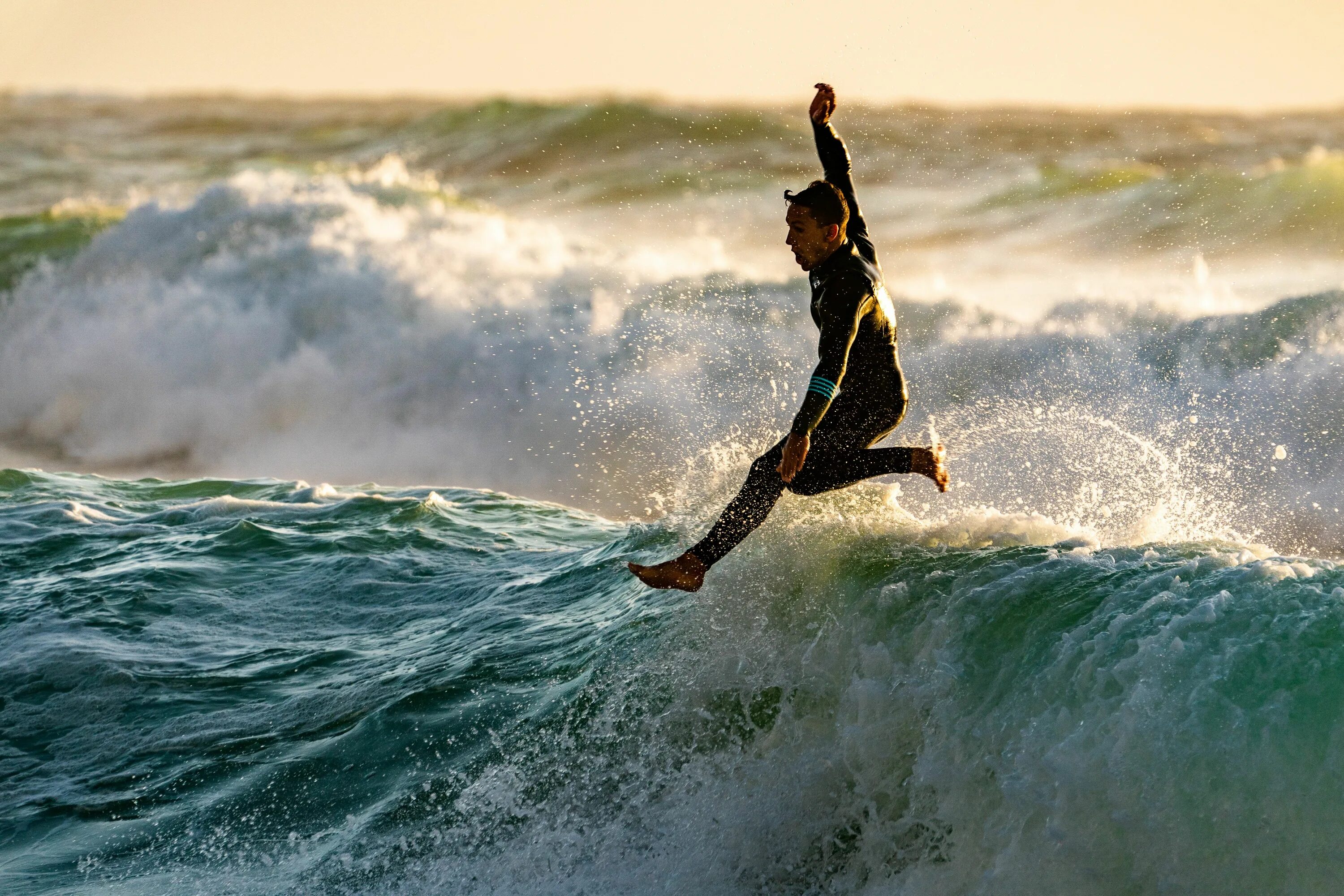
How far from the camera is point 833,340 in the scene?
502 cm

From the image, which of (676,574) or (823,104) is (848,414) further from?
(823,104)

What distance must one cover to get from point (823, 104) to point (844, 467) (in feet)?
5.14

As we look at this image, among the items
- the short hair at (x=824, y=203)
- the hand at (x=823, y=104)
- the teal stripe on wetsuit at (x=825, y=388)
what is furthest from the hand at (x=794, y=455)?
the hand at (x=823, y=104)

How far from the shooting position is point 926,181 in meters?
28.5

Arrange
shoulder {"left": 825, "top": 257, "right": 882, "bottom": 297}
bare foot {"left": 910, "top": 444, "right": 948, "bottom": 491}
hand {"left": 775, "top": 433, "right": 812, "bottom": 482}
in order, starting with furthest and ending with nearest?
bare foot {"left": 910, "top": 444, "right": 948, "bottom": 491}, shoulder {"left": 825, "top": 257, "right": 882, "bottom": 297}, hand {"left": 775, "top": 433, "right": 812, "bottom": 482}

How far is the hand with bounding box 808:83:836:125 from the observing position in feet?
18.2

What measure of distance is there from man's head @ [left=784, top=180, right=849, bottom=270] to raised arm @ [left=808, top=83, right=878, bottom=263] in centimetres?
35

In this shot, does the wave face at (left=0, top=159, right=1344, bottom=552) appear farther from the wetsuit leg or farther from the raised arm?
the raised arm

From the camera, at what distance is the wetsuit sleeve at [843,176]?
552 centimetres

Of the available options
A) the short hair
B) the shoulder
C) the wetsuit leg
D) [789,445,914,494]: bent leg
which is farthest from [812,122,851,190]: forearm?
[789,445,914,494]: bent leg

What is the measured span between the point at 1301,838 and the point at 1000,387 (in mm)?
9916

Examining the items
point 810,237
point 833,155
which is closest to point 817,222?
point 810,237

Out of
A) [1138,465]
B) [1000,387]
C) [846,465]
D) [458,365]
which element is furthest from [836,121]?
[846,465]

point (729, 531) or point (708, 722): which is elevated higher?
point (729, 531)
